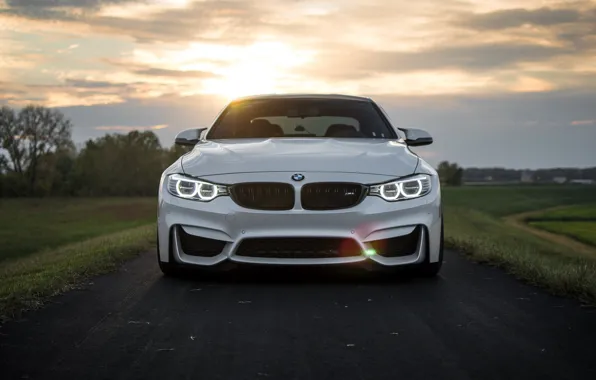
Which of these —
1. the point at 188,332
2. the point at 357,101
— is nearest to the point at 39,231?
the point at 357,101

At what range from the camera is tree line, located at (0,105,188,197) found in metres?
83.8

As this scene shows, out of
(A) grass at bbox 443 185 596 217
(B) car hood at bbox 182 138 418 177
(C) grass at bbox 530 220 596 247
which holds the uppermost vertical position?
(B) car hood at bbox 182 138 418 177

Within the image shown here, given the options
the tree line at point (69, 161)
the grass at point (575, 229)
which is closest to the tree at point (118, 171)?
the tree line at point (69, 161)

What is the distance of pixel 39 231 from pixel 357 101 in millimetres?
49803

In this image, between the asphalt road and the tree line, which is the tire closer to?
the asphalt road

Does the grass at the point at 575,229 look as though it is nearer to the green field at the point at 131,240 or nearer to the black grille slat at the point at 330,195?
the green field at the point at 131,240

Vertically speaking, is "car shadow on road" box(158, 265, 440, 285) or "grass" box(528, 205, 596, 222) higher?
"car shadow on road" box(158, 265, 440, 285)

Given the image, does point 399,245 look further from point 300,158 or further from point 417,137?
point 417,137

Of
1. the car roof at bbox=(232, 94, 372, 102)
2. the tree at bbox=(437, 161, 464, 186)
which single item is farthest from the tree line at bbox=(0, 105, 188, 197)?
the car roof at bbox=(232, 94, 372, 102)

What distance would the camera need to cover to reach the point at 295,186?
639 centimetres

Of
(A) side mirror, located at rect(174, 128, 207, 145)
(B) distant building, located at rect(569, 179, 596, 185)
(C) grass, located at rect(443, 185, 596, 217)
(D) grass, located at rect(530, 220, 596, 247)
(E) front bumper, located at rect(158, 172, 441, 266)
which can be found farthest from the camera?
(B) distant building, located at rect(569, 179, 596, 185)

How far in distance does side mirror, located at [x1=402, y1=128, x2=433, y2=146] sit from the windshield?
173mm

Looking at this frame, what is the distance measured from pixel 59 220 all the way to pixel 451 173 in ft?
308

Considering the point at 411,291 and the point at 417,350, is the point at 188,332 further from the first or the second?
the point at 411,291
